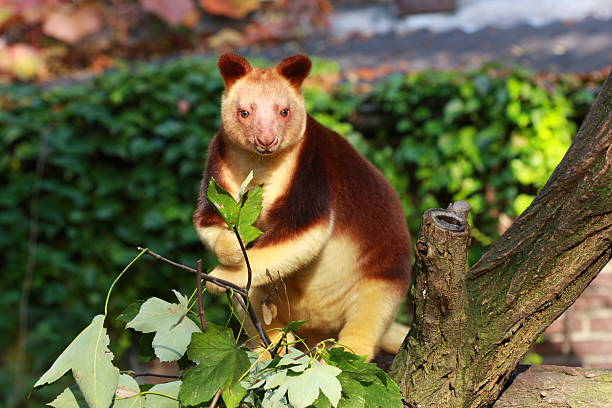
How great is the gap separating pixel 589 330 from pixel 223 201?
3.62 meters

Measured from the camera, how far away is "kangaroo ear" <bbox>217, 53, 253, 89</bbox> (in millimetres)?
2434

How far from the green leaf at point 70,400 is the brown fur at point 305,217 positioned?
0.63 metres

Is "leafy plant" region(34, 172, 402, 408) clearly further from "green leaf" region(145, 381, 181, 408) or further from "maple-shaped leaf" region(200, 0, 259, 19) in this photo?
"maple-shaped leaf" region(200, 0, 259, 19)

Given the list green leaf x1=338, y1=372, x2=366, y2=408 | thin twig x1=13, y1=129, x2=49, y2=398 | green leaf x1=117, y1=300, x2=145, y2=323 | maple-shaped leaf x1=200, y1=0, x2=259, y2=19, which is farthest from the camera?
maple-shaped leaf x1=200, y1=0, x2=259, y2=19

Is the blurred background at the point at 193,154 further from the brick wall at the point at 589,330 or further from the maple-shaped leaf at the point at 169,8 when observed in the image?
the maple-shaped leaf at the point at 169,8

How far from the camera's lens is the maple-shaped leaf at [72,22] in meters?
7.71

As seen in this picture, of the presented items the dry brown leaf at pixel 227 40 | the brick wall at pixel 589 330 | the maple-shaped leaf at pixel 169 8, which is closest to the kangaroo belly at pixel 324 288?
the brick wall at pixel 589 330

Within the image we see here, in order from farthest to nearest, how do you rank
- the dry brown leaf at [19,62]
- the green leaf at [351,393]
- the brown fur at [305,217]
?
the dry brown leaf at [19,62] < the brown fur at [305,217] < the green leaf at [351,393]

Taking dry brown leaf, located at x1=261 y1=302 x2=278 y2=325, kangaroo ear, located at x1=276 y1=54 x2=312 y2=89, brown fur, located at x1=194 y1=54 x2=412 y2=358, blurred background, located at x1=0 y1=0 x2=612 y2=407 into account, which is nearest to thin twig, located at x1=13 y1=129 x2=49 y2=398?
blurred background, located at x1=0 y1=0 x2=612 y2=407

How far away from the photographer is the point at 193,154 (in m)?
4.93

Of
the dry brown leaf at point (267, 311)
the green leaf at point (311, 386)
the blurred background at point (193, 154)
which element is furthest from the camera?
the blurred background at point (193, 154)

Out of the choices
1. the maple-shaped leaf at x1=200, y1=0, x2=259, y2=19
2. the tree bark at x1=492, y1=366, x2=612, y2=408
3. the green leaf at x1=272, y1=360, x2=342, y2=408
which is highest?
A: the maple-shaped leaf at x1=200, y1=0, x2=259, y2=19

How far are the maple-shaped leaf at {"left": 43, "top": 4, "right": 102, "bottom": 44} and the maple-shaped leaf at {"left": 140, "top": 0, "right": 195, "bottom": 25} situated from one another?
2.02 ft

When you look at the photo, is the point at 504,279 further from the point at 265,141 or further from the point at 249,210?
the point at 265,141
